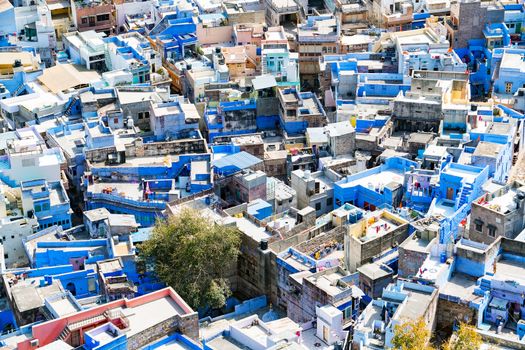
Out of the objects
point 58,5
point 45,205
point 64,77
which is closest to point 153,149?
point 45,205

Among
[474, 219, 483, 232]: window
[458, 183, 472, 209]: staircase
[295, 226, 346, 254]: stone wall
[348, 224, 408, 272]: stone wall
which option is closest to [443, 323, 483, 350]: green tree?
[348, 224, 408, 272]: stone wall

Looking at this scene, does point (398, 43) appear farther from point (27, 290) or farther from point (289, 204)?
point (27, 290)

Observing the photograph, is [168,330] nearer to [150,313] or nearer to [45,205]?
[150,313]

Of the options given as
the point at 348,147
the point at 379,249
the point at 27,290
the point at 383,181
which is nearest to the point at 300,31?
the point at 348,147

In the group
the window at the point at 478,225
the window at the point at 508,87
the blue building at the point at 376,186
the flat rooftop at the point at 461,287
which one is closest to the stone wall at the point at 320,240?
the blue building at the point at 376,186

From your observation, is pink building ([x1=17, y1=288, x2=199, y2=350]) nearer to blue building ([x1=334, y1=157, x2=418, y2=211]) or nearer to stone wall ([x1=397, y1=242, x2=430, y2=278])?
stone wall ([x1=397, y1=242, x2=430, y2=278])

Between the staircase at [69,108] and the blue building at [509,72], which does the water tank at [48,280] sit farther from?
the blue building at [509,72]
